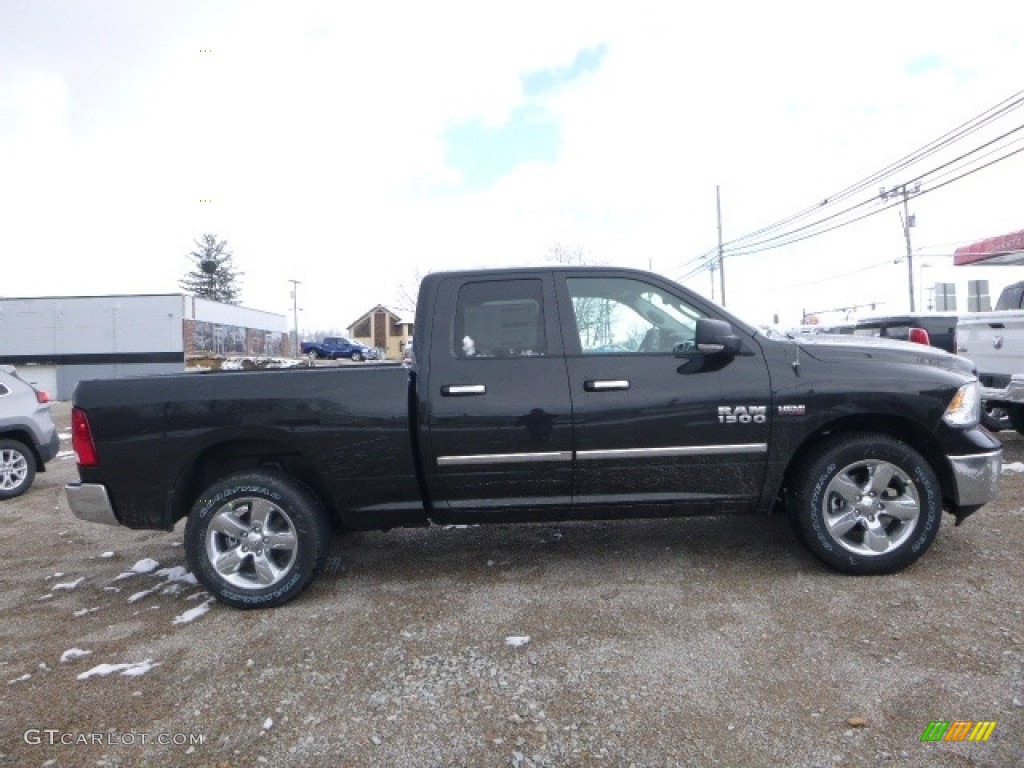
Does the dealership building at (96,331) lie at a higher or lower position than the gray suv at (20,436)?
higher

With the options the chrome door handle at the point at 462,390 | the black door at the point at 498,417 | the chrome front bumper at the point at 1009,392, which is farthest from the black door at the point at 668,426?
the chrome front bumper at the point at 1009,392

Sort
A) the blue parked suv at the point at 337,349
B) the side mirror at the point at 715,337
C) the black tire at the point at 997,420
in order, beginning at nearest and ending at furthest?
the side mirror at the point at 715,337
the black tire at the point at 997,420
the blue parked suv at the point at 337,349

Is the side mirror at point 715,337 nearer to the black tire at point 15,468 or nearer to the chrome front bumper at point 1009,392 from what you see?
the chrome front bumper at point 1009,392

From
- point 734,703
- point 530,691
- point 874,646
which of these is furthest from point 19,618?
point 874,646

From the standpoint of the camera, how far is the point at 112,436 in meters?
3.91

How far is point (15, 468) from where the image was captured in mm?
7770

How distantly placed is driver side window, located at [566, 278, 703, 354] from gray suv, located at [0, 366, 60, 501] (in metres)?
7.15

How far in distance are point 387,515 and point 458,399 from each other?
827mm

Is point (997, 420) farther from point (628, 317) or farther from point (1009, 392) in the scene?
point (628, 317)

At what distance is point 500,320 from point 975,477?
2896 mm

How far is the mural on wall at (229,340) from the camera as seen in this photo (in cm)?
3597

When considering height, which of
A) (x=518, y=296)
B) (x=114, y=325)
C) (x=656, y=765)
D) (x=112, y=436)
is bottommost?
(x=656, y=765)

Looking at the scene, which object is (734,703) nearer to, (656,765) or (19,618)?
(656,765)

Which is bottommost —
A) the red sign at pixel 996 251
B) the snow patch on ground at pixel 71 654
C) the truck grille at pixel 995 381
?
the snow patch on ground at pixel 71 654
